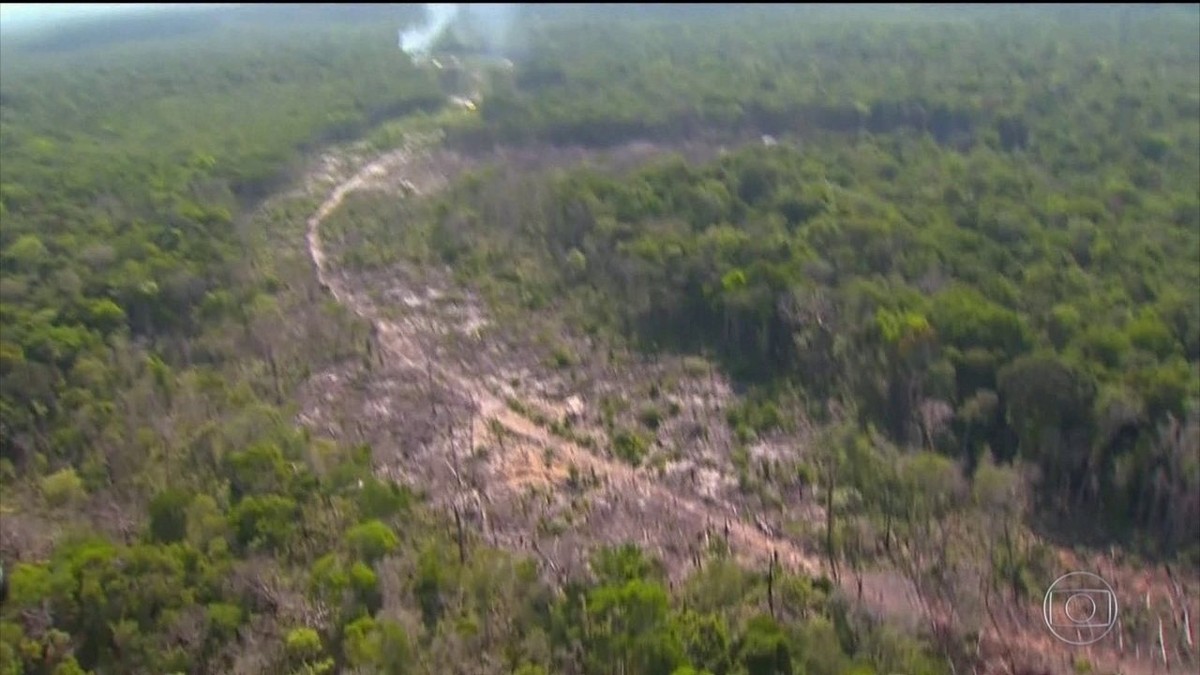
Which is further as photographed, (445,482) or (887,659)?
(445,482)

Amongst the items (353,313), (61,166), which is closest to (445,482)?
(353,313)

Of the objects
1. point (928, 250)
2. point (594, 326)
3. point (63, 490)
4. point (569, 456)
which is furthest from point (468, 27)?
point (63, 490)

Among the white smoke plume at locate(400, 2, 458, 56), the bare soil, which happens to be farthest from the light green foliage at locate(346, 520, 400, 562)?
the white smoke plume at locate(400, 2, 458, 56)

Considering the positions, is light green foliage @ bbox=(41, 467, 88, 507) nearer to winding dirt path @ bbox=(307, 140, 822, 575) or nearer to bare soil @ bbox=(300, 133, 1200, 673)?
Answer: bare soil @ bbox=(300, 133, 1200, 673)

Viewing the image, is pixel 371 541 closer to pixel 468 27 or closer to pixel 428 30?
pixel 468 27

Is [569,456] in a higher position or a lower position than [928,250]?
lower

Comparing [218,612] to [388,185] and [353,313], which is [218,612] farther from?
[388,185]

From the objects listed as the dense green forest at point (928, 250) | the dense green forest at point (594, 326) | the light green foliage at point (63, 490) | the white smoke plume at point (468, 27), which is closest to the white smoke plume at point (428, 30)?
the white smoke plume at point (468, 27)
